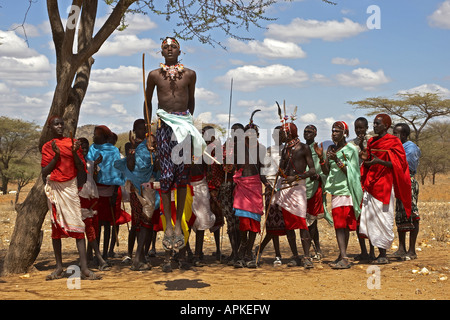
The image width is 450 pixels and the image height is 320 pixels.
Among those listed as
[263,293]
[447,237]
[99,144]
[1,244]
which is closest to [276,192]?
[263,293]

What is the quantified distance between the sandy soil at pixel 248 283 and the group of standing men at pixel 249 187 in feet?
0.89

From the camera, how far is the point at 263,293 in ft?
20.6

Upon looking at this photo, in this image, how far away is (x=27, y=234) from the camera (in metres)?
7.94

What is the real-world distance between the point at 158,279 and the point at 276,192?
A: 224 cm

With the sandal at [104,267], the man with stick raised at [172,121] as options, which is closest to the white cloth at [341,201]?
the man with stick raised at [172,121]

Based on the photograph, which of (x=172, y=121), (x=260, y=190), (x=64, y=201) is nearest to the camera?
(x=172, y=121)

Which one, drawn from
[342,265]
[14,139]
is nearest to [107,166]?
[342,265]

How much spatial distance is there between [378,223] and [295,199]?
4.06ft

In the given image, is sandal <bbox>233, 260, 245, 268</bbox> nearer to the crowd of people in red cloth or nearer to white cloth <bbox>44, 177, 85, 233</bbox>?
the crowd of people in red cloth

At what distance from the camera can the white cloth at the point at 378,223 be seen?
789cm

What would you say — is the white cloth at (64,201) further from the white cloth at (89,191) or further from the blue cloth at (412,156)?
the blue cloth at (412,156)

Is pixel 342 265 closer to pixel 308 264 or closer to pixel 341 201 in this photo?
pixel 308 264

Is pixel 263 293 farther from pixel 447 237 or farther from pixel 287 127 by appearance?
pixel 447 237

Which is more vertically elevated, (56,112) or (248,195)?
(56,112)
